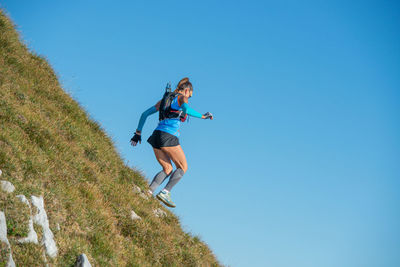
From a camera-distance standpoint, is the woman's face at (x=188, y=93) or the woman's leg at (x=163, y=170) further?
the woman's leg at (x=163, y=170)

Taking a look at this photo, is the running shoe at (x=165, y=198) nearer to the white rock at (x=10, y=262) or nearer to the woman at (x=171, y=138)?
the woman at (x=171, y=138)

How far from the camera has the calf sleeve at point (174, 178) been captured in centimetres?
1121

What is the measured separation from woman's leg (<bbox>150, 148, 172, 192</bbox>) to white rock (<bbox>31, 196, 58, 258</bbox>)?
5156 mm

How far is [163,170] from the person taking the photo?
37.9ft

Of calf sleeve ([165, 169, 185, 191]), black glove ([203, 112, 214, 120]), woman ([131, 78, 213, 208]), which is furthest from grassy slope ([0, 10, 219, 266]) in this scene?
black glove ([203, 112, 214, 120])

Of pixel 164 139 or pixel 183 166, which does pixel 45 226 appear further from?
pixel 183 166

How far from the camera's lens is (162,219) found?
10.6 metres

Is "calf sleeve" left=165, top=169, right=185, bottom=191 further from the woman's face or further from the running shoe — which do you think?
the woman's face

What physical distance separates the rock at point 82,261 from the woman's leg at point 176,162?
16.8ft

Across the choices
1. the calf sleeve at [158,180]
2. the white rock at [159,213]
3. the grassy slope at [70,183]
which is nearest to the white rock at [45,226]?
the grassy slope at [70,183]

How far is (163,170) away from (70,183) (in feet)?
12.3

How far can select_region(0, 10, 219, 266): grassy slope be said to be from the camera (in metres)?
6.52

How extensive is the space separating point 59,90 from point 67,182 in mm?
5629

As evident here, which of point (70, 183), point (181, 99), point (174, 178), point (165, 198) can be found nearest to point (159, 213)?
point (165, 198)
